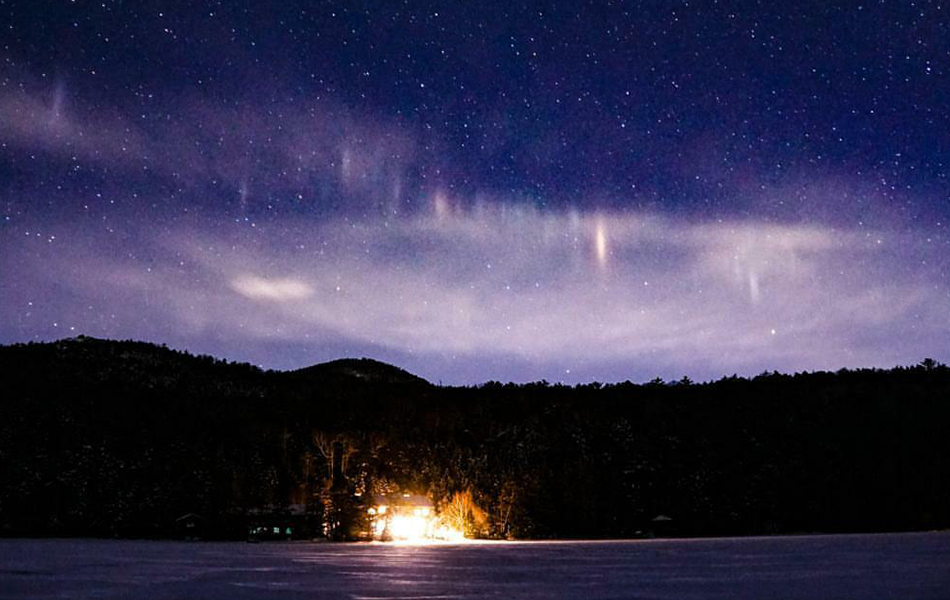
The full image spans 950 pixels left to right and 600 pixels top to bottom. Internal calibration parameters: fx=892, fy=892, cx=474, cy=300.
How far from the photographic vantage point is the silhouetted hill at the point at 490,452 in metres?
88.9

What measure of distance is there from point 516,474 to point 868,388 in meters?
66.8

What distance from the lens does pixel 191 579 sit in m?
17.7

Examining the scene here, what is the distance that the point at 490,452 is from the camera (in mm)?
105062

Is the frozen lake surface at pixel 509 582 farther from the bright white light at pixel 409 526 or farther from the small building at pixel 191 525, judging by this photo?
the small building at pixel 191 525

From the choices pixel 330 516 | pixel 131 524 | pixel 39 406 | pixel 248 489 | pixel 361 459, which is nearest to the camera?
pixel 330 516

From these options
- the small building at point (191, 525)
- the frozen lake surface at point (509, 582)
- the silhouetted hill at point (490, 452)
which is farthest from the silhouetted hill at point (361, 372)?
the frozen lake surface at point (509, 582)

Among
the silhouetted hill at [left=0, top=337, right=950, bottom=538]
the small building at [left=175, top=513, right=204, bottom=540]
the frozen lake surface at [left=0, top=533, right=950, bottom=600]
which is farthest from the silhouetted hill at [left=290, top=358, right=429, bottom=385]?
the frozen lake surface at [left=0, top=533, right=950, bottom=600]

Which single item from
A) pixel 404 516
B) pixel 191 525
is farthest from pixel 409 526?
pixel 191 525

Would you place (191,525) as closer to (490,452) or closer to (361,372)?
(490,452)

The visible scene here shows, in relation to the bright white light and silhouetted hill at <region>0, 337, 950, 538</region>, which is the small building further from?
the bright white light

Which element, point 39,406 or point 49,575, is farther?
point 39,406

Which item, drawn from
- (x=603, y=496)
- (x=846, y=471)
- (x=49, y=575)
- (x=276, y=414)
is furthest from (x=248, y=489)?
(x=49, y=575)

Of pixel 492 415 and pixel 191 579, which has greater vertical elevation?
pixel 492 415

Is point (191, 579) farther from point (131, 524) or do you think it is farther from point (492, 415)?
point (492, 415)
